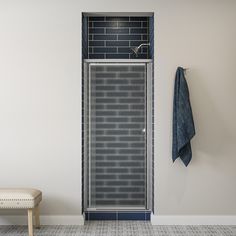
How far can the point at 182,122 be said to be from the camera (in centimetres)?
387

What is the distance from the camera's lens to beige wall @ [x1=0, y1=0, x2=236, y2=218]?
401cm

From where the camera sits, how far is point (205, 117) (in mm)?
4012

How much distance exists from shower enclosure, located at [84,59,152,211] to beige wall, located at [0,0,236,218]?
23 cm

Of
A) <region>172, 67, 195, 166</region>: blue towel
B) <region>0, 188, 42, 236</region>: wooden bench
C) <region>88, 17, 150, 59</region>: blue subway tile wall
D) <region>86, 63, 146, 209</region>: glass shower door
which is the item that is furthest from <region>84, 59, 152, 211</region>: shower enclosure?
<region>0, 188, 42, 236</region>: wooden bench

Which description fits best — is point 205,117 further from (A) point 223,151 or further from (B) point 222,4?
(B) point 222,4

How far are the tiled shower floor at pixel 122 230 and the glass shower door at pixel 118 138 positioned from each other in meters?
0.26

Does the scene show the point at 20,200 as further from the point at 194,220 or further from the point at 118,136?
the point at 194,220

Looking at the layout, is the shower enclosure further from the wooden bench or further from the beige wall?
the wooden bench

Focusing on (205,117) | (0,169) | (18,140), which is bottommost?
(0,169)

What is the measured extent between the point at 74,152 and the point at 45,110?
21.2 inches

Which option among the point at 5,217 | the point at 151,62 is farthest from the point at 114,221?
the point at 151,62

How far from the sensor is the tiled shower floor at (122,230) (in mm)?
3756

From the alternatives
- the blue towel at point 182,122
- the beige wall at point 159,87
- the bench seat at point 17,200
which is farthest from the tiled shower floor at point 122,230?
the blue towel at point 182,122

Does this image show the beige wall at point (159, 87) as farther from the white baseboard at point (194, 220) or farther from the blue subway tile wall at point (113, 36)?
the blue subway tile wall at point (113, 36)
